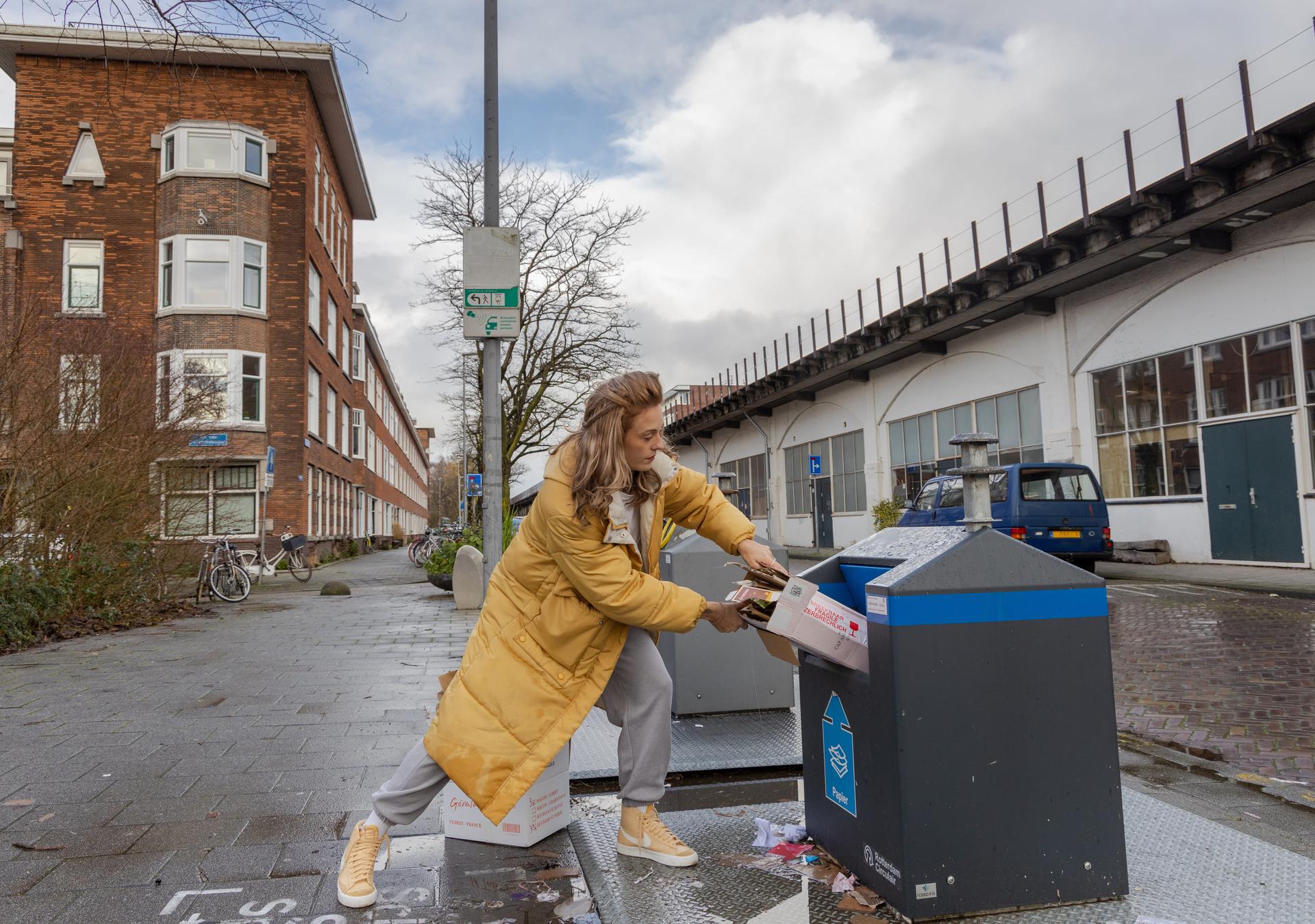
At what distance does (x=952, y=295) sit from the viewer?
21359 millimetres

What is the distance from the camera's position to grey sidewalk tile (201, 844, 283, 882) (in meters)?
3.10

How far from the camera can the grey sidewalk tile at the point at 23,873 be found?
9.84ft

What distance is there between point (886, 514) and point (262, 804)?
23.5 m

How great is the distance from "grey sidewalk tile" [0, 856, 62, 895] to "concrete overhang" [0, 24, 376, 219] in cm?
348

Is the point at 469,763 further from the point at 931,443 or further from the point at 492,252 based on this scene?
the point at 931,443

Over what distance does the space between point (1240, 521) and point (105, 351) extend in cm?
1781

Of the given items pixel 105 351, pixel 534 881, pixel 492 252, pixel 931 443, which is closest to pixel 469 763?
pixel 534 881

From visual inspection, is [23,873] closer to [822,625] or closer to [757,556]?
[757,556]

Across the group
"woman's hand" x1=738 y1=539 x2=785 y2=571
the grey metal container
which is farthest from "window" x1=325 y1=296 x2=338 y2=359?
"woman's hand" x1=738 y1=539 x2=785 y2=571

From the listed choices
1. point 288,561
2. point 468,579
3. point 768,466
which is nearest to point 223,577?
point 468,579

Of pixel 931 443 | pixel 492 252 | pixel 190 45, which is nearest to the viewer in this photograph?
pixel 190 45

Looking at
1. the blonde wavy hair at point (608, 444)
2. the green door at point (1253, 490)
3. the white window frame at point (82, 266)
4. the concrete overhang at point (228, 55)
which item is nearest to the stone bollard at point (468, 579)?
the concrete overhang at point (228, 55)

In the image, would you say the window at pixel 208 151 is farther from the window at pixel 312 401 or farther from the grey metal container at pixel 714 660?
the grey metal container at pixel 714 660

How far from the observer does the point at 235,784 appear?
425cm
